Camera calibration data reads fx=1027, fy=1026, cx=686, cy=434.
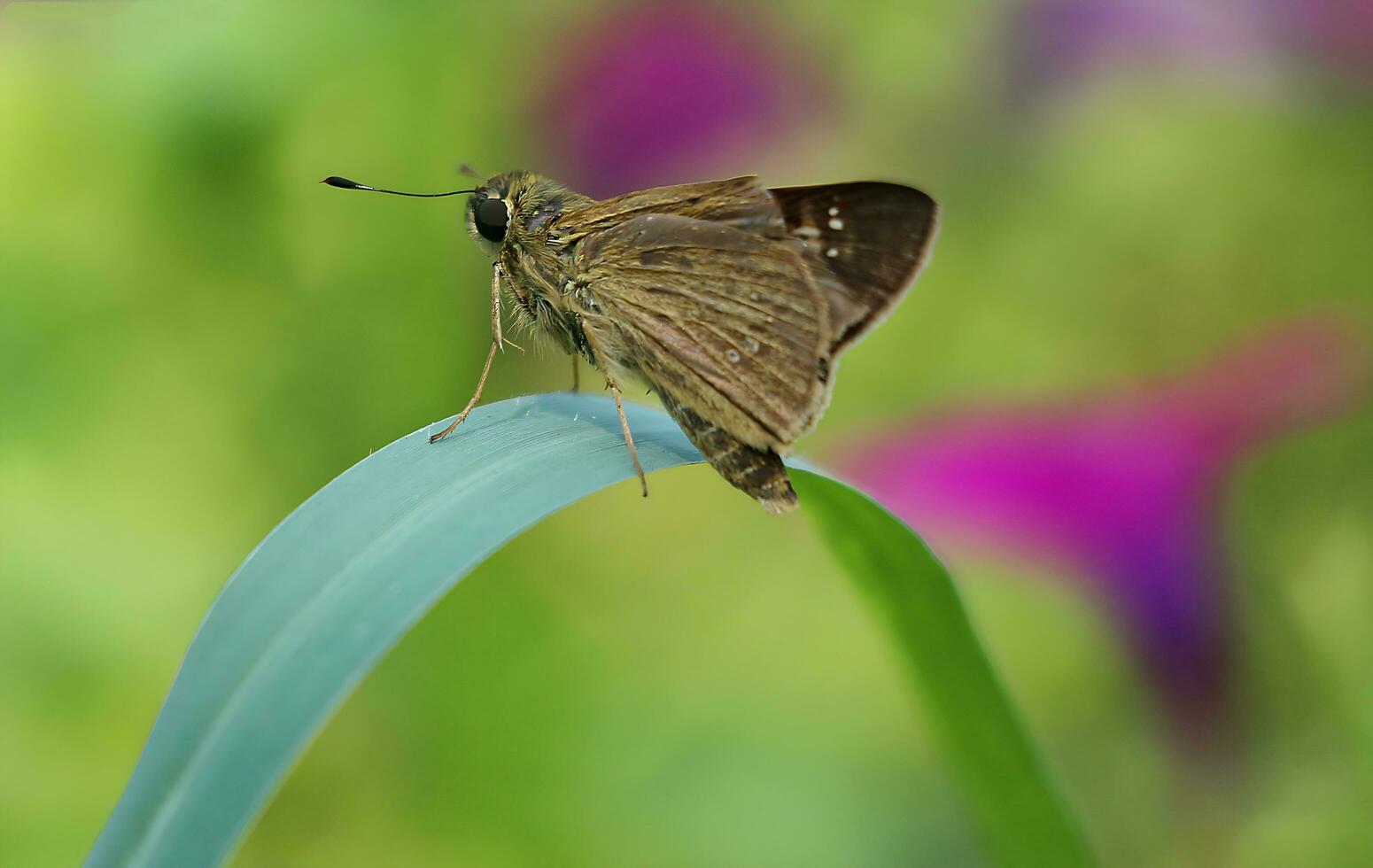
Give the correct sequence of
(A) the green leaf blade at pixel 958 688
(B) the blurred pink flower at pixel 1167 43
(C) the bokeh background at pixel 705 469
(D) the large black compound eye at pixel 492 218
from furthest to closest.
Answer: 1. (B) the blurred pink flower at pixel 1167 43
2. (C) the bokeh background at pixel 705 469
3. (D) the large black compound eye at pixel 492 218
4. (A) the green leaf blade at pixel 958 688

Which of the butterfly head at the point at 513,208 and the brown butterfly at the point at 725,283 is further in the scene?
the butterfly head at the point at 513,208

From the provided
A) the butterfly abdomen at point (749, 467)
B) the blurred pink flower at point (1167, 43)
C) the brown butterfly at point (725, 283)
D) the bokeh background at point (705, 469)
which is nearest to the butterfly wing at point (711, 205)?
the brown butterfly at point (725, 283)

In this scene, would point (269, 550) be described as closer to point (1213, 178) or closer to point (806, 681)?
point (806, 681)

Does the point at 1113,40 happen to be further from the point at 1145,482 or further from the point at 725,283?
the point at 725,283

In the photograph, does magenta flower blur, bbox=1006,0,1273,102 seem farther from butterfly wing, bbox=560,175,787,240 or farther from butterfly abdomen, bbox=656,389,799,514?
butterfly abdomen, bbox=656,389,799,514

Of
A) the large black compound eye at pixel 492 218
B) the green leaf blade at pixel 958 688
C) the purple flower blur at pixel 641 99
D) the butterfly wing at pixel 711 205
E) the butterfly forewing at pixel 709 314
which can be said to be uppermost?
the purple flower blur at pixel 641 99

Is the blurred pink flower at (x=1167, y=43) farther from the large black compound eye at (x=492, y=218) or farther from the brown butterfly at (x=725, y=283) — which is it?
the large black compound eye at (x=492, y=218)

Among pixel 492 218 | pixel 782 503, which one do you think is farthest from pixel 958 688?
pixel 492 218
